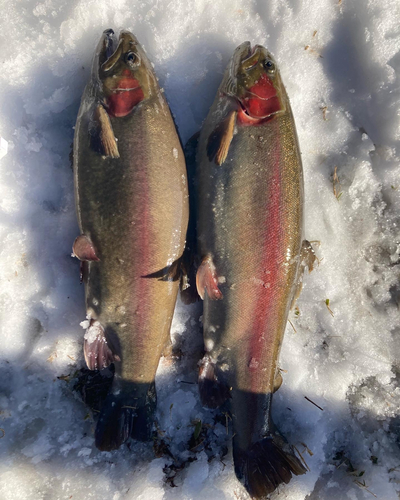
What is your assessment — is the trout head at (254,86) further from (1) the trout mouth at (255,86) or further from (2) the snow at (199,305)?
(2) the snow at (199,305)

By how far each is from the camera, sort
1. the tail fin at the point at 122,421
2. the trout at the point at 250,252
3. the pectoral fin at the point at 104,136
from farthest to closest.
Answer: the tail fin at the point at 122,421 < the trout at the point at 250,252 < the pectoral fin at the point at 104,136

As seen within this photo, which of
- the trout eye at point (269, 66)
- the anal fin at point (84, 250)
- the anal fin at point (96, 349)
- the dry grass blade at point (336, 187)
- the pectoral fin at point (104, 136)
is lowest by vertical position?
the anal fin at point (96, 349)

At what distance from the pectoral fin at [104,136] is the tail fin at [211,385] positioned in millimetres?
1788

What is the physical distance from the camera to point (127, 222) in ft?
8.13

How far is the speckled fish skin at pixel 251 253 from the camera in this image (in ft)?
8.50

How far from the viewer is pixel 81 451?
2910mm

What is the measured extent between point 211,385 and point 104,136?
2135 mm

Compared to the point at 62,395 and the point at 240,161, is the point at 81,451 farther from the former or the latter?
the point at 240,161

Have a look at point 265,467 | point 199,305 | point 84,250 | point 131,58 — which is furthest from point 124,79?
point 265,467

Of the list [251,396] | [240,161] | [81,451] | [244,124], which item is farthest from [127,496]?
[244,124]

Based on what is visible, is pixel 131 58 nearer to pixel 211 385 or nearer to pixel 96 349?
pixel 96 349

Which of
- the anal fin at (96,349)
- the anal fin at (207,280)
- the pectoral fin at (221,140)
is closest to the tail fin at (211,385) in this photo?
the anal fin at (207,280)

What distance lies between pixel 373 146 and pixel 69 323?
10.6 feet

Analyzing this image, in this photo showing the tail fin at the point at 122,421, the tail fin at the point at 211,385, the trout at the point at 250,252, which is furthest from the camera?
the tail fin at the point at 211,385
